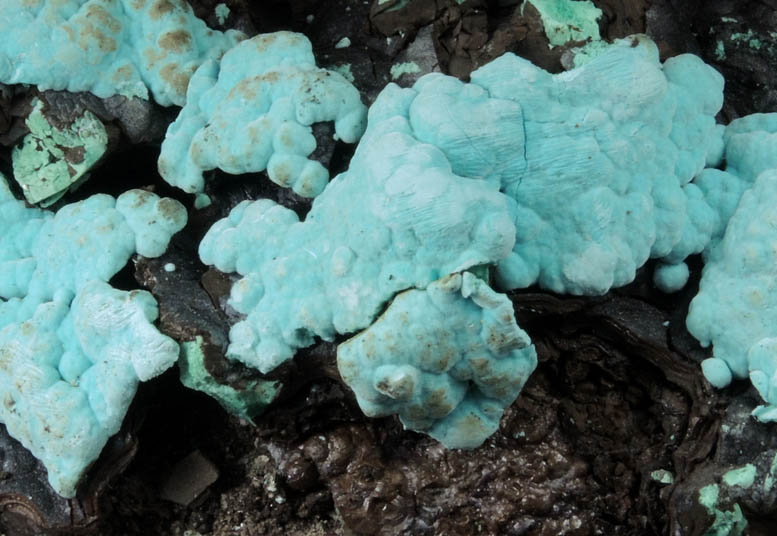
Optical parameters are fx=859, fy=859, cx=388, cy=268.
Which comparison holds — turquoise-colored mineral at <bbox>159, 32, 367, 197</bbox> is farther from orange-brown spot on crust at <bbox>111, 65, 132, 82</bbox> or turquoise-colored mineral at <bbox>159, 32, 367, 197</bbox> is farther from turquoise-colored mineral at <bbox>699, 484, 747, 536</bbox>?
turquoise-colored mineral at <bbox>699, 484, 747, 536</bbox>

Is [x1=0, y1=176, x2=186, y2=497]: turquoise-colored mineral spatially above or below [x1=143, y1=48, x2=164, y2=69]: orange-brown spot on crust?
below

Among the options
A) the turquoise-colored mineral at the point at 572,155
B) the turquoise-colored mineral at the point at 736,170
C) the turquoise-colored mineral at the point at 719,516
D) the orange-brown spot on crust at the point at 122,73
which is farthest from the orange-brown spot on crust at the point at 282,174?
the turquoise-colored mineral at the point at 719,516

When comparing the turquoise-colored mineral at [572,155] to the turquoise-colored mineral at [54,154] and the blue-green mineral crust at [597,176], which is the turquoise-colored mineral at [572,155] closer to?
the blue-green mineral crust at [597,176]

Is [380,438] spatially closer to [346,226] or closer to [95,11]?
[346,226]

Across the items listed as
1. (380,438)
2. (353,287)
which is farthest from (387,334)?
(380,438)

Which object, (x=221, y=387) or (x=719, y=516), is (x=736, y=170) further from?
(x=221, y=387)

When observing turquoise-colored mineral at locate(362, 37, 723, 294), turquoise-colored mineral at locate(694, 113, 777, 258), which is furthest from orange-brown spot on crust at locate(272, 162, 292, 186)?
turquoise-colored mineral at locate(694, 113, 777, 258)
